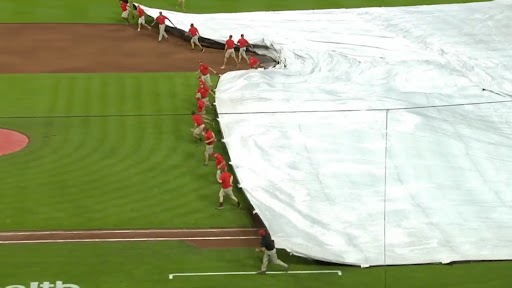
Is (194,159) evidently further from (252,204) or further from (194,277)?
(194,277)

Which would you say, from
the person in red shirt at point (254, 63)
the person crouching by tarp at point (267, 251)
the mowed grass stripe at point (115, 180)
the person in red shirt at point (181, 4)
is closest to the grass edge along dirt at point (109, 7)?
the person in red shirt at point (181, 4)

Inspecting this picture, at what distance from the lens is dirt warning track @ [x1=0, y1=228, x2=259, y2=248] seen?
22.9 metres

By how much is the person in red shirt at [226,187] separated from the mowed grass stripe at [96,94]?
7542 mm

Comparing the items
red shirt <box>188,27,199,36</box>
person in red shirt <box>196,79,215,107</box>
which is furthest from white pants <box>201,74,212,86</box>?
red shirt <box>188,27,199,36</box>

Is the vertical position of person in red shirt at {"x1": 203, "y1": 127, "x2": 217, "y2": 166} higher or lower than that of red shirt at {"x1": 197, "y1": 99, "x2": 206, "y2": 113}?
lower

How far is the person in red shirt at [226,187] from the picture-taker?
80.2 feet

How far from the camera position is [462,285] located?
20.8m

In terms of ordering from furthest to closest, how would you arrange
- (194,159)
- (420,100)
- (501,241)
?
(420,100)
(194,159)
(501,241)

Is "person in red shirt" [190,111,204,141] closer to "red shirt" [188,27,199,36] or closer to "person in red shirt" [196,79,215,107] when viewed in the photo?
"person in red shirt" [196,79,215,107]

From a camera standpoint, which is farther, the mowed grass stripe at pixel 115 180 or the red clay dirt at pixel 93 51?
the red clay dirt at pixel 93 51

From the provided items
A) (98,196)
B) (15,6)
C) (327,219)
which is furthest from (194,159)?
(15,6)

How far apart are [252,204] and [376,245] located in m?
3.72

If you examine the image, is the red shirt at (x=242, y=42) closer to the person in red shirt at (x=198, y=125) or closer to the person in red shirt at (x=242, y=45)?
the person in red shirt at (x=242, y=45)

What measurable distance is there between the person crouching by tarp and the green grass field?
0.31m
